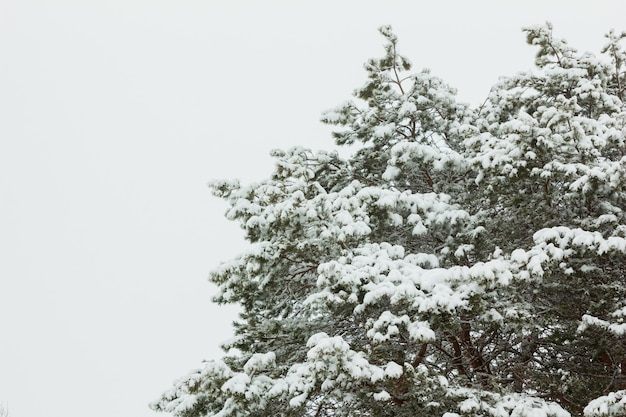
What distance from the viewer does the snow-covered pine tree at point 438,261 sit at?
19.1 ft

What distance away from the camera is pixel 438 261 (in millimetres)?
7590

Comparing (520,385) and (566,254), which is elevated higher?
(566,254)

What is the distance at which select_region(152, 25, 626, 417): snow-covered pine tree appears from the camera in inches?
229

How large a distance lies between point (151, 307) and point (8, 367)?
33.6 m

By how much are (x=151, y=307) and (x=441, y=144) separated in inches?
5254

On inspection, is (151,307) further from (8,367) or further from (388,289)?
(388,289)

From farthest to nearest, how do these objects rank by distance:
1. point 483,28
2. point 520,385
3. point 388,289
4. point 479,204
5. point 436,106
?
point 483,28
point 436,106
point 479,204
point 520,385
point 388,289

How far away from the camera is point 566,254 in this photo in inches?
230

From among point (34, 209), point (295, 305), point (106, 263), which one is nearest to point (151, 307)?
point (106, 263)

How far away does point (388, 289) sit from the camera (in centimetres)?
577

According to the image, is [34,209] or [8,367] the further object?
[34,209]

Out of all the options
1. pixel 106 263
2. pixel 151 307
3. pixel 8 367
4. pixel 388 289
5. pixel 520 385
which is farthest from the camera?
pixel 106 263

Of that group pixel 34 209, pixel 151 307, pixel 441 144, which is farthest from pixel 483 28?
pixel 441 144

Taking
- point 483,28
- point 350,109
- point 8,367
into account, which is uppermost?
point 483,28
